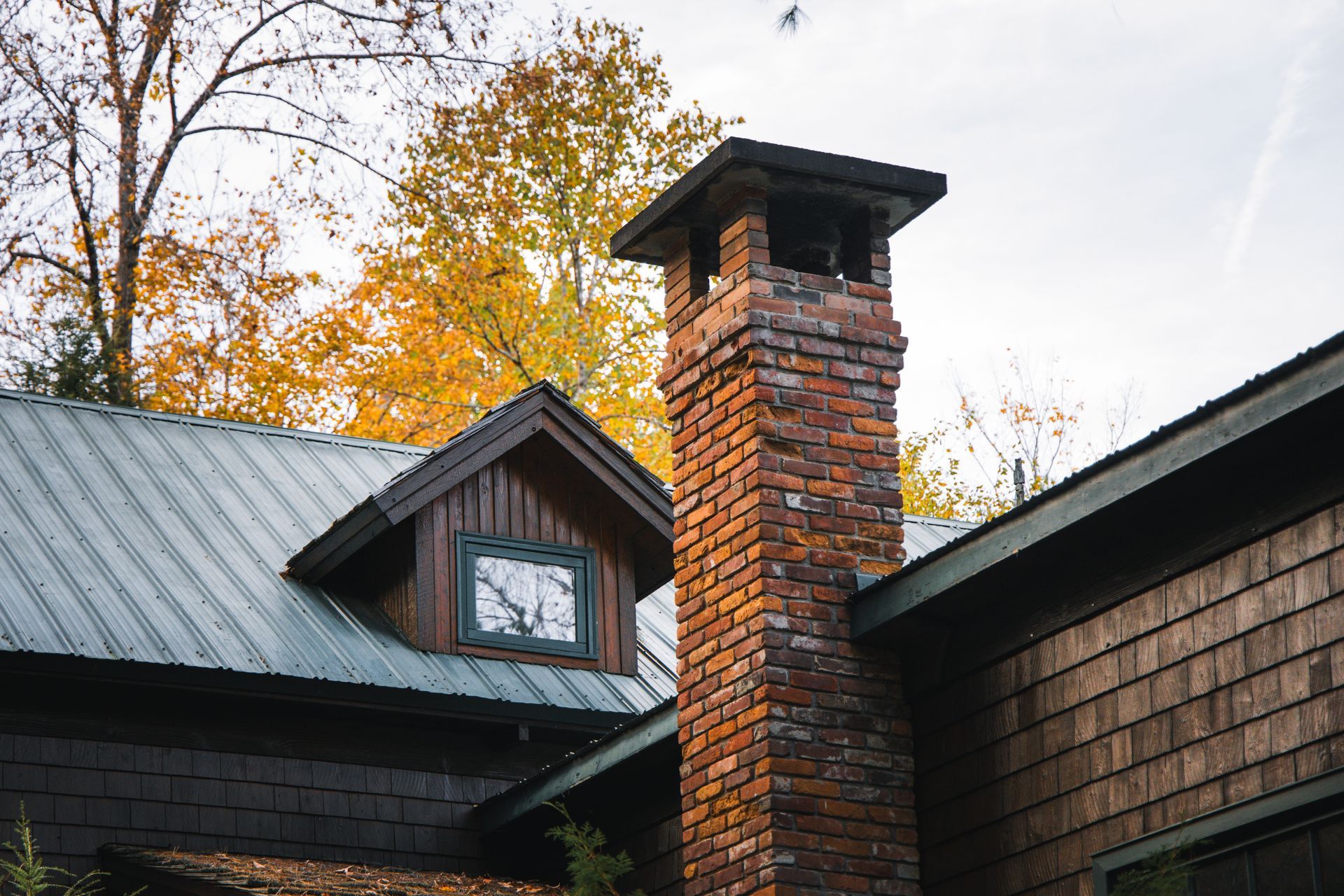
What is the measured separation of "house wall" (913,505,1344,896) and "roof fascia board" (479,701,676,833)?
167 centimetres

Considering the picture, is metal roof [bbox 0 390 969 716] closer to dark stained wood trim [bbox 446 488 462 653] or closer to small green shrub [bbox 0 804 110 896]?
dark stained wood trim [bbox 446 488 462 653]

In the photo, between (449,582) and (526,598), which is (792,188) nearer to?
(449,582)

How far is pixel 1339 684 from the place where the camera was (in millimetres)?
5703

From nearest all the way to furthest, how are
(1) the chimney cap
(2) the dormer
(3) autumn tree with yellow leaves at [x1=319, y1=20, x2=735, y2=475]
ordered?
(1) the chimney cap
(2) the dormer
(3) autumn tree with yellow leaves at [x1=319, y1=20, x2=735, y2=475]

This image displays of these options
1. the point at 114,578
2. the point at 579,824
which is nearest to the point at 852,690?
the point at 579,824

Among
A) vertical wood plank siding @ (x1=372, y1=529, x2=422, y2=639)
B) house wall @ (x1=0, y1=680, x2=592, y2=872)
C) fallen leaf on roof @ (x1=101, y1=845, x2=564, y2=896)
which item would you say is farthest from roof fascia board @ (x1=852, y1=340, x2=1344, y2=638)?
vertical wood plank siding @ (x1=372, y1=529, x2=422, y2=639)

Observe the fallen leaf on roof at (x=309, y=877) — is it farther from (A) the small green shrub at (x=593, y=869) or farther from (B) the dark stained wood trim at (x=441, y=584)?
(B) the dark stained wood trim at (x=441, y=584)

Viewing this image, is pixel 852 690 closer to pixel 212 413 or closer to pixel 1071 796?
pixel 1071 796

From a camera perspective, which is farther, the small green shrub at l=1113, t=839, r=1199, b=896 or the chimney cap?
the chimney cap

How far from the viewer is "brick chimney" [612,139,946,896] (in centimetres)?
750

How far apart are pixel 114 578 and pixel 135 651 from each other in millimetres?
1036

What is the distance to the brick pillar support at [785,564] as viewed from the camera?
7.47 m

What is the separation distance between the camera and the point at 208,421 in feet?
48.1

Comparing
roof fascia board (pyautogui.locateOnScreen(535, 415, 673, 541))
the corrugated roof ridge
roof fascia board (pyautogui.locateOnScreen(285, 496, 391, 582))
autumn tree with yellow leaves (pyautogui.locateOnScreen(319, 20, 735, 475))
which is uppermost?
autumn tree with yellow leaves (pyautogui.locateOnScreen(319, 20, 735, 475))
